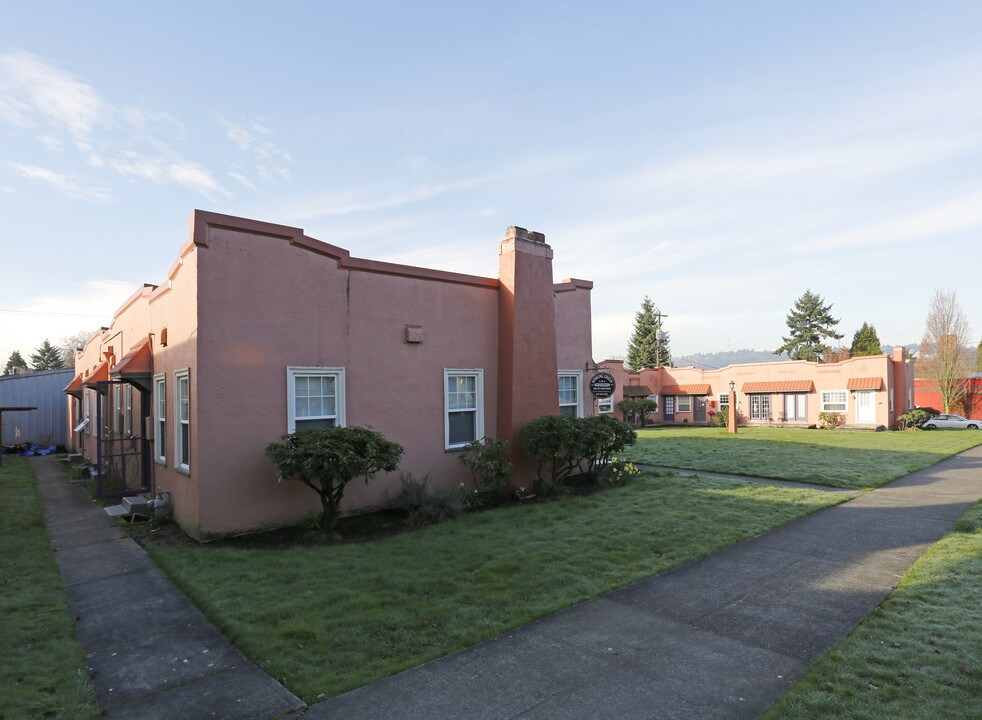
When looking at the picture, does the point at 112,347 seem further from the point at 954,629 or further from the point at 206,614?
the point at 954,629

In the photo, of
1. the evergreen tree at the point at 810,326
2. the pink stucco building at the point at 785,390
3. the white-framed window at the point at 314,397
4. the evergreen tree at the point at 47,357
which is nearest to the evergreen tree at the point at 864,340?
the evergreen tree at the point at 810,326

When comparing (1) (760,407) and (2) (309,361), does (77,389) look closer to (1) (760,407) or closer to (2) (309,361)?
(2) (309,361)

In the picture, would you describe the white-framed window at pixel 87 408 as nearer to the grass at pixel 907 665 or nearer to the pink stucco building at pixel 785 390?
the grass at pixel 907 665

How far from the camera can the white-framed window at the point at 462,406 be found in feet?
35.7

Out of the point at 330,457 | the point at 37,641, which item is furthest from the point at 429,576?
the point at 37,641

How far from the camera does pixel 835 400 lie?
1308 inches

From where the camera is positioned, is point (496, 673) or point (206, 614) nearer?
point (496, 673)

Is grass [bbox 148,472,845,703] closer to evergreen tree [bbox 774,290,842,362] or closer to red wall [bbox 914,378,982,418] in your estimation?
red wall [bbox 914,378,982,418]

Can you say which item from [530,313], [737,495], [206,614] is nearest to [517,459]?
[530,313]

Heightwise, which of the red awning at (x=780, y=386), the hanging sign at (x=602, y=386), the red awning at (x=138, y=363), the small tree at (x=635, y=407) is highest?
the red awning at (x=138, y=363)

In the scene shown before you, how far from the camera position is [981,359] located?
48438 millimetres

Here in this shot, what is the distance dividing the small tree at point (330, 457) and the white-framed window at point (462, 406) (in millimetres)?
2244

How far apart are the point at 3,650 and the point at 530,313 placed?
30.2 ft

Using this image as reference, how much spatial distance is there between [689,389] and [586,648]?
36.4 metres
